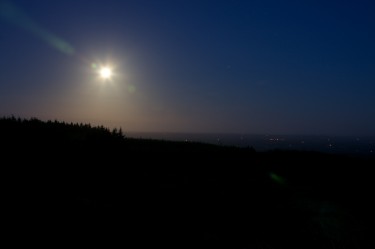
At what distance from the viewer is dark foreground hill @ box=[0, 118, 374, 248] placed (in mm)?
10938

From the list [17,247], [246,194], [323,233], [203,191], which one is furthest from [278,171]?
[17,247]

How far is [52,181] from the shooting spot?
43.4 feet

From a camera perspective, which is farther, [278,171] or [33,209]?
[278,171]

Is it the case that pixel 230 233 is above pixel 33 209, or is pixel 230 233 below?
below

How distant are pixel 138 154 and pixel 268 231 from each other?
9937mm

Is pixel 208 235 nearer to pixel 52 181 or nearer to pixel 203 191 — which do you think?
pixel 203 191

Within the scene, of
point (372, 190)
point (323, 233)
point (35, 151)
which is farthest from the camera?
point (372, 190)

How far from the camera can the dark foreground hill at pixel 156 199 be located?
1094cm

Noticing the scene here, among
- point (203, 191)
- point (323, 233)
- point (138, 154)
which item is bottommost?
point (323, 233)

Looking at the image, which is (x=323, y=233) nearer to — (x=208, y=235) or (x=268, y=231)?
(x=268, y=231)

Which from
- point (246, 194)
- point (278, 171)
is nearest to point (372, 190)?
point (278, 171)

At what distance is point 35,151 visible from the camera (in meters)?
14.7

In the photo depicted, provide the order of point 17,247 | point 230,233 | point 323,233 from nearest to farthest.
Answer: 1. point 17,247
2. point 230,233
3. point 323,233

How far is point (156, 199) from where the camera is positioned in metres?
14.2
